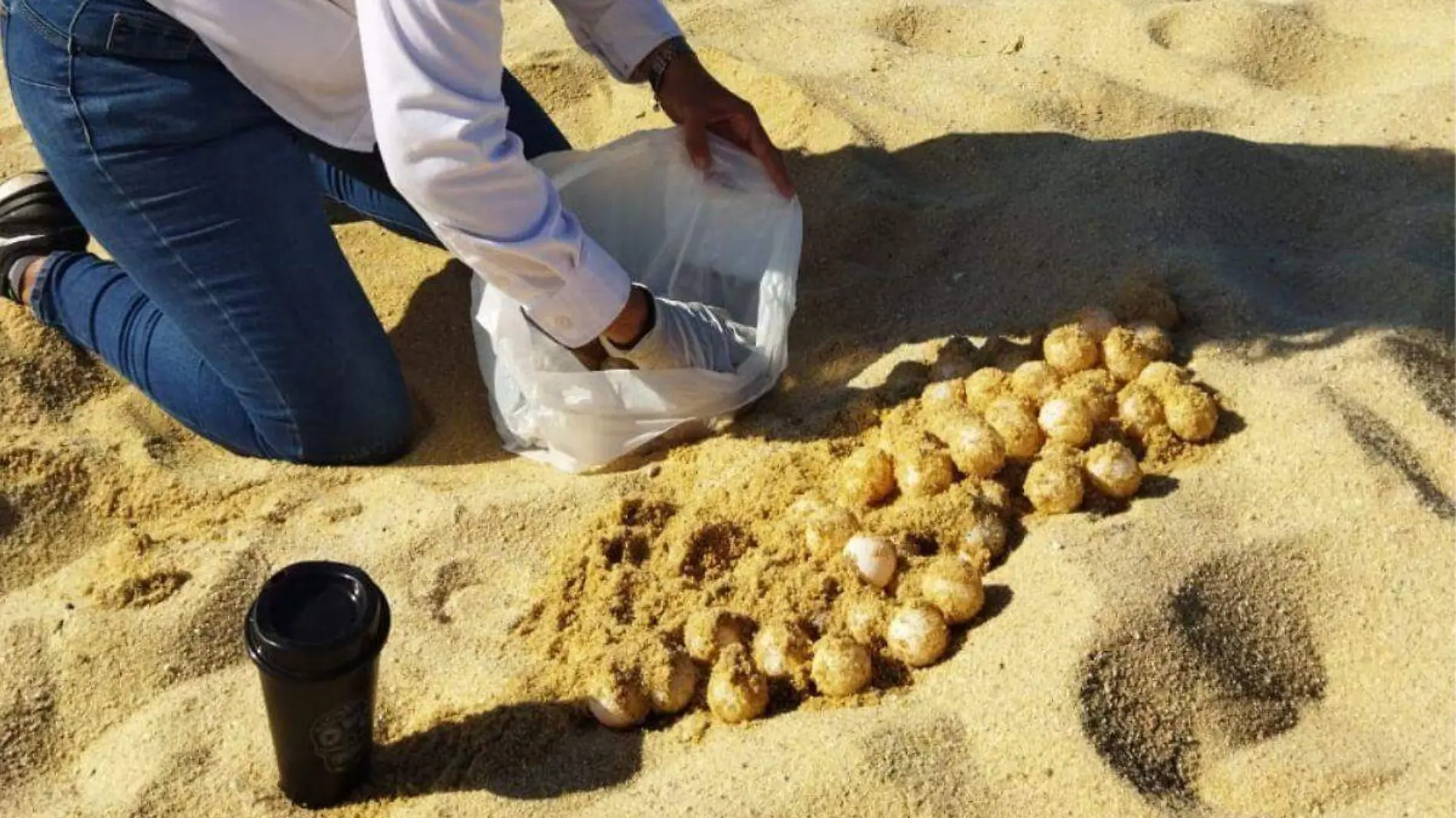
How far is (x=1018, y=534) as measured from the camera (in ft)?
6.93

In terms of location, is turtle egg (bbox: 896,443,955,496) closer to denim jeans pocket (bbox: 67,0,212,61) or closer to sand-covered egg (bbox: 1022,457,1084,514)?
sand-covered egg (bbox: 1022,457,1084,514)

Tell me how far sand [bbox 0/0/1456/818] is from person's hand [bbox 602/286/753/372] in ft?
0.42

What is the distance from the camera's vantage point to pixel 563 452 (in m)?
2.46

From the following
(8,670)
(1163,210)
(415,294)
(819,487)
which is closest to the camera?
(8,670)

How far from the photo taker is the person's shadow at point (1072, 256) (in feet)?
8.11

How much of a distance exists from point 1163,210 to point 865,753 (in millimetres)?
1391

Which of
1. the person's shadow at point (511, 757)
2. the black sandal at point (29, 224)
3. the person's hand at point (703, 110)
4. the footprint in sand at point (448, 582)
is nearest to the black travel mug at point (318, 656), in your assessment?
the person's shadow at point (511, 757)

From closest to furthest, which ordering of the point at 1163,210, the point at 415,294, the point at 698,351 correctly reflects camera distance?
the point at 698,351 → the point at 1163,210 → the point at 415,294

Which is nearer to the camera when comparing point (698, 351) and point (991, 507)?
point (991, 507)

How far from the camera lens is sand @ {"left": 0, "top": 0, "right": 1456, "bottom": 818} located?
1777mm

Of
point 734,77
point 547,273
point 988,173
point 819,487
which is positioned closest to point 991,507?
point 819,487

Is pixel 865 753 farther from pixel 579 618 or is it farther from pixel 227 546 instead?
pixel 227 546

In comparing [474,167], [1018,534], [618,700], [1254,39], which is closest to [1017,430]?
[1018,534]

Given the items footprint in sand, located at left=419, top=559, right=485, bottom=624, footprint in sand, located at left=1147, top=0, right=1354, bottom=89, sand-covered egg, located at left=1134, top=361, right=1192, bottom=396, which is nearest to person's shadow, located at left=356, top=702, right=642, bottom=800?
footprint in sand, located at left=419, top=559, right=485, bottom=624
